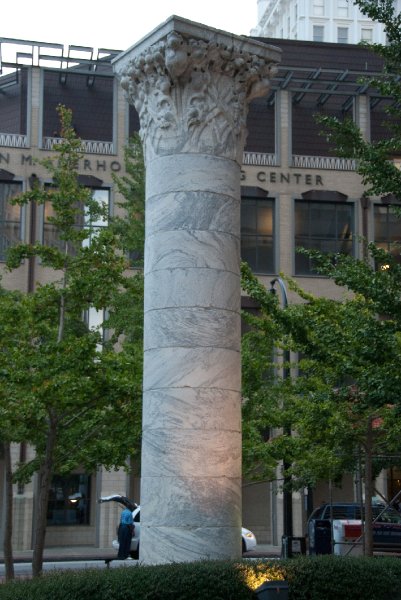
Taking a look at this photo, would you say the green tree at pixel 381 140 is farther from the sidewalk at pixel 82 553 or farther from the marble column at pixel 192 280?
the sidewalk at pixel 82 553

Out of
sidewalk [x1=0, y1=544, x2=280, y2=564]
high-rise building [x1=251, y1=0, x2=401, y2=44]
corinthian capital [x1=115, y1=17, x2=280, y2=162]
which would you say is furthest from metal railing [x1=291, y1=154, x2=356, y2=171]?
high-rise building [x1=251, y1=0, x2=401, y2=44]

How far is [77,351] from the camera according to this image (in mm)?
19547

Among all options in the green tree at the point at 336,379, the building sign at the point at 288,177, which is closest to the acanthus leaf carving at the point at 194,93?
the green tree at the point at 336,379

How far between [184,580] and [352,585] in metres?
2.69

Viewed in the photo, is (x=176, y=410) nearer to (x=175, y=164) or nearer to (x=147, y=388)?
(x=147, y=388)

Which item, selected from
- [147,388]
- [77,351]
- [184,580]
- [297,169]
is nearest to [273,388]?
[77,351]

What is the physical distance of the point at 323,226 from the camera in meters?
47.8

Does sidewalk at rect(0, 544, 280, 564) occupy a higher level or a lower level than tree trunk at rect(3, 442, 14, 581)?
lower

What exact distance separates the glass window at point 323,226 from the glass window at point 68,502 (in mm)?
14290

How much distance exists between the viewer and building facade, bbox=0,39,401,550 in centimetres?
4459

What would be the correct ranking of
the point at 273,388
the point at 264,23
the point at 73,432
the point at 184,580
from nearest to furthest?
the point at 184,580 < the point at 73,432 < the point at 273,388 < the point at 264,23

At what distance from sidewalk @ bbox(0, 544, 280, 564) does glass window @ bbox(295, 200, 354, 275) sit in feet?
44.6

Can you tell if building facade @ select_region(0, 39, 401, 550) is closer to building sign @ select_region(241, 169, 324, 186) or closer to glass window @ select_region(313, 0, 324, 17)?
building sign @ select_region(241, 169, 324, 186)

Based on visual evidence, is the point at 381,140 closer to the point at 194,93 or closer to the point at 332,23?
the point at 194,93
